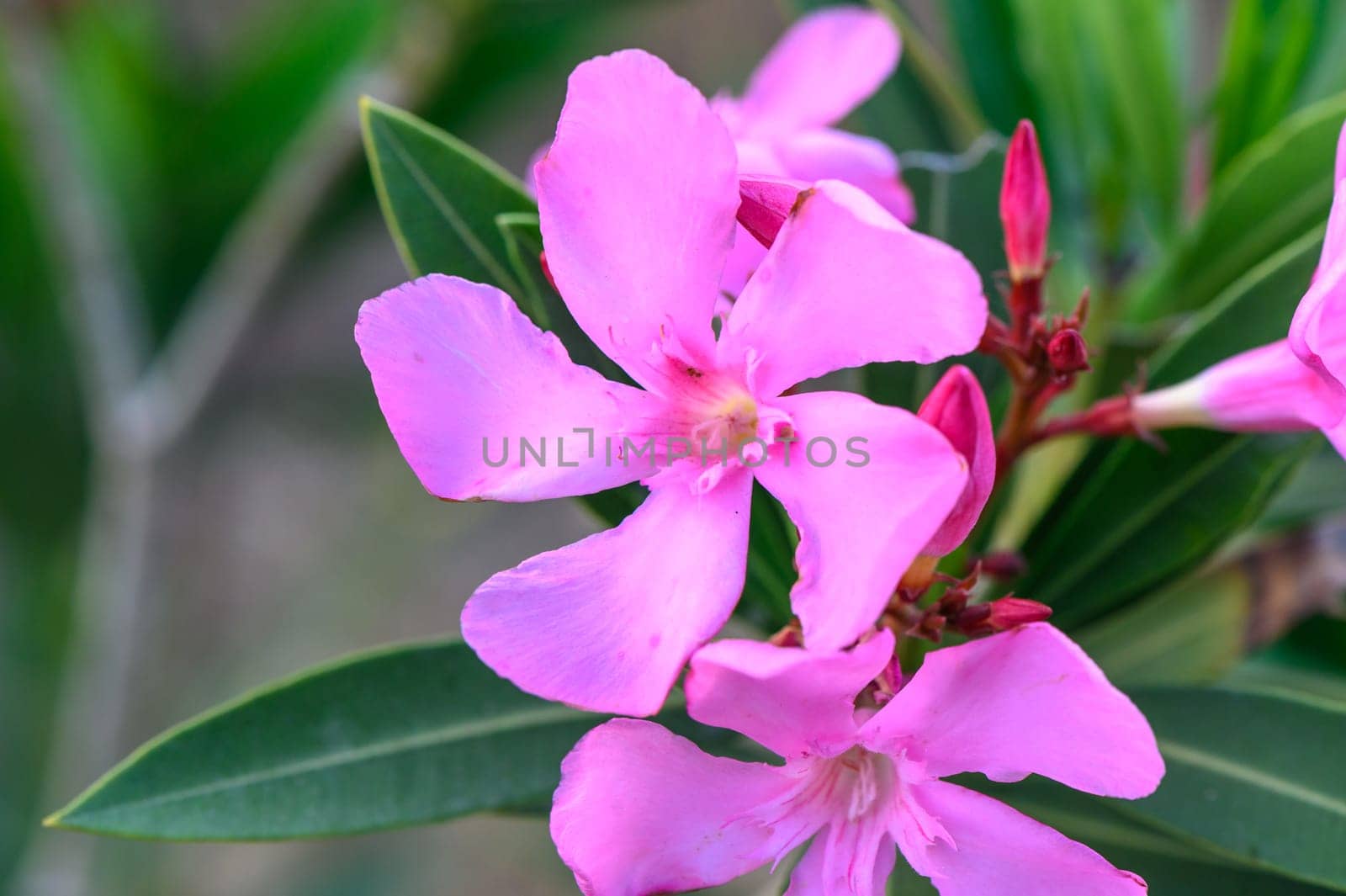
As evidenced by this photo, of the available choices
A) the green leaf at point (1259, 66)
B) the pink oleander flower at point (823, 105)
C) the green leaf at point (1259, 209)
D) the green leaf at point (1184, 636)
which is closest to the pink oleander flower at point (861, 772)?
the pink oleander flower at point (823, 105)

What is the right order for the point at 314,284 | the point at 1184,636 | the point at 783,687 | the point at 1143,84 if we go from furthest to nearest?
1. the point at 314,284
2. the point at 1143,84
3. the point at 1184,636
4. the point at 783,687

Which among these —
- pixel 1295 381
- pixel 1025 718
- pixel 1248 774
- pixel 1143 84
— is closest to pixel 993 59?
Result: pixel 1143 84

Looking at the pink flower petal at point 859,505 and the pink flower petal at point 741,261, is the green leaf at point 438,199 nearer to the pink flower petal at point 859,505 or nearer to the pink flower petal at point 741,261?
the pink flower petal at point 741,261

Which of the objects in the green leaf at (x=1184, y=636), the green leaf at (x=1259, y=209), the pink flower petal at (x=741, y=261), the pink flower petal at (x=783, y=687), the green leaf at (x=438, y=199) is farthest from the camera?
the green leaf at (x=1184, y=636)

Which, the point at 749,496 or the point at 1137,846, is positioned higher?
the point at 749,496

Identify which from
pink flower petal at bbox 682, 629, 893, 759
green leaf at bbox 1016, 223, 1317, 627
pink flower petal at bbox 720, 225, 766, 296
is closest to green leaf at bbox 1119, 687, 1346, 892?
green leaf at bbox 1016, 223, 1317, 627

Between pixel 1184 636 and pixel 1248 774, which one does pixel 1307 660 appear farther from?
pixel 1248 774
